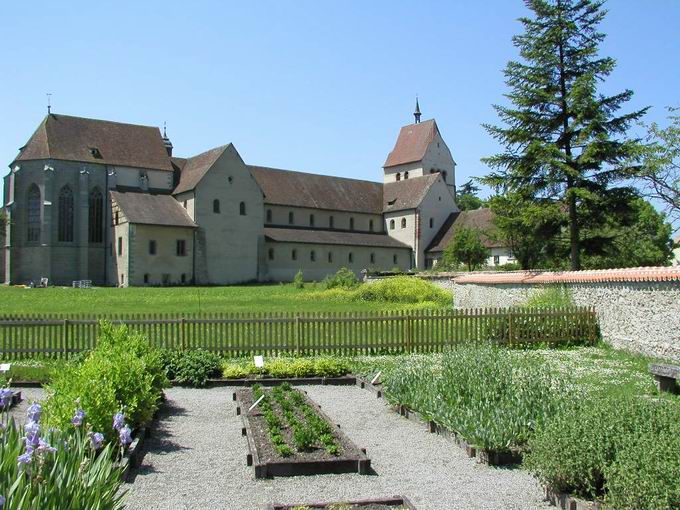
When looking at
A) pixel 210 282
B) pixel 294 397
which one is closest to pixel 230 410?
pixel 294 397

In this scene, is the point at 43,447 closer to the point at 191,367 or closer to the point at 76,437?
the point at 76,437

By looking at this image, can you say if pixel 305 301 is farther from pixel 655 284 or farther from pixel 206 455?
pixel 206 455

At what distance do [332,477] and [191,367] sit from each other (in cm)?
732

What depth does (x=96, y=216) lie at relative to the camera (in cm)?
6044

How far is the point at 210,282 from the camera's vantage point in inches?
2355

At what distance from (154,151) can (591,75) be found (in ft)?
156

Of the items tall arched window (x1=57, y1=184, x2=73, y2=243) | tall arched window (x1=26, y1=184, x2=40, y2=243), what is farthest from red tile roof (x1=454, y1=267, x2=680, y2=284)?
tall arched window (x1=26, y1=184, x2=40, y2=243)

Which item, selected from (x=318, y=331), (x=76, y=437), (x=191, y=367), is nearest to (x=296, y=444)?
(x=76, y=437)

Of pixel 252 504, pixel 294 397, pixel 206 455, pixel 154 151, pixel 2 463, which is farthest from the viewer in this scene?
pixel 154 151

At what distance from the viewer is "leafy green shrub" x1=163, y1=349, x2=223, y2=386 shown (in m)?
14.1

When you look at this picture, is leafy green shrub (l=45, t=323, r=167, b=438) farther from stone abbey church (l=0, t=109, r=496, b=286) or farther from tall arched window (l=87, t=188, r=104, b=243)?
tall arched window (l=87, t=188, r=104, b=243)

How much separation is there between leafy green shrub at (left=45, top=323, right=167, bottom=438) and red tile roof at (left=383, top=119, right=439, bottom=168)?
71.0m

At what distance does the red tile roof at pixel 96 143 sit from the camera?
5950 centimetres

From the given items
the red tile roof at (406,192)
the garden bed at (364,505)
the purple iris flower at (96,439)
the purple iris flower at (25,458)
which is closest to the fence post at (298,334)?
the garden bed at (364,505)
